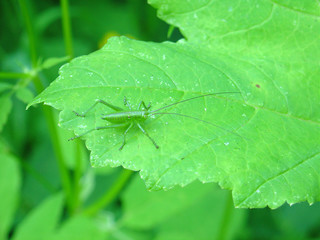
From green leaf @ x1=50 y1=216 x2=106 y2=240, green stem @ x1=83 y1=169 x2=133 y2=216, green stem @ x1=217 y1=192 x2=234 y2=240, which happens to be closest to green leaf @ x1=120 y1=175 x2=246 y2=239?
green stem @ x1=217 y1=192 x2=234 y2=240

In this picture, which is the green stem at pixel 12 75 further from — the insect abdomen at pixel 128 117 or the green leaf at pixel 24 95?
the insect abdomen at pixel 128 117

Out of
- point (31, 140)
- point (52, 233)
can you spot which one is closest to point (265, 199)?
point (52, 233)

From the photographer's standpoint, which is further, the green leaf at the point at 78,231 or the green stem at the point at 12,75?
the green leaf at the point at 78,231

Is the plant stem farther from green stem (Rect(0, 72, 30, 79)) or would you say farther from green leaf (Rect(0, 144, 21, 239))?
green leaf (Rect(0, 144, 21, 239))

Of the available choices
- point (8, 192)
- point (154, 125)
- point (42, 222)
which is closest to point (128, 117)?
point (154, 125)

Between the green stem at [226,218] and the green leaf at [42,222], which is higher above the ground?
the green stem at [226,218]

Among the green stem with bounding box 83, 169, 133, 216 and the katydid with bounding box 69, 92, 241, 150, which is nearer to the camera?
the katydid with bounding box 69, 92, 241, 150

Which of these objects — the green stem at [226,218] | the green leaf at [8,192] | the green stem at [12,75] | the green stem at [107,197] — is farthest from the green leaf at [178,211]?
the green stem at [12,75]
